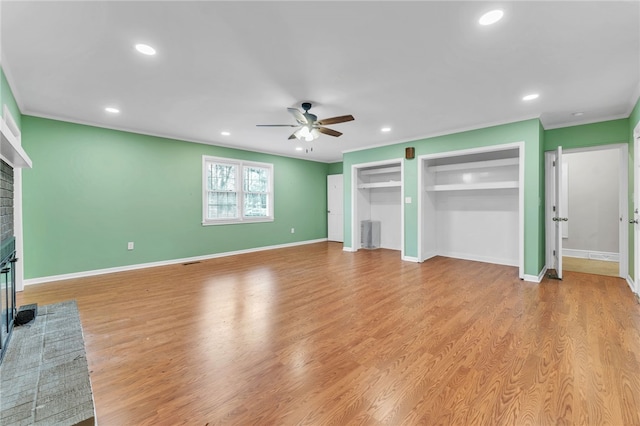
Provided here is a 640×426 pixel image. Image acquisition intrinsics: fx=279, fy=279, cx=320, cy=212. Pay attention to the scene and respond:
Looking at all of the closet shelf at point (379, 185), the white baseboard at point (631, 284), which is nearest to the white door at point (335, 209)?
the closet shelf at point (379, 185)

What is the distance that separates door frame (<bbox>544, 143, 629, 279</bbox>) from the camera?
4.25 metres

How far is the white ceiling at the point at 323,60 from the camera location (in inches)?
78.7

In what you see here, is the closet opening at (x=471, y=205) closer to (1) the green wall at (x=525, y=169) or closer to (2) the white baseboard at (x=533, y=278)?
(1) the green wall at (x=525, y=169)

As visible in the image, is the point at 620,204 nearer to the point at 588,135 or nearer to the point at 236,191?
the point at 588,135

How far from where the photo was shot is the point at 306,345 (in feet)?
7.72

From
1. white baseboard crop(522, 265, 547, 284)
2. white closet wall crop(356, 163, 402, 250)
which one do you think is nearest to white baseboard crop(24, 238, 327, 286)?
white closet wall crop(356, 163, 402, 250)

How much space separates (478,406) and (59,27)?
3940 mm

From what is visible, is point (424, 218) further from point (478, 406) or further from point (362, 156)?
point (478, 406)

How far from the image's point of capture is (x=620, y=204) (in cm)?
448

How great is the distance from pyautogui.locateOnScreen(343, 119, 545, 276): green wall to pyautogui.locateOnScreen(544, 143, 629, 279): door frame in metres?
0.28

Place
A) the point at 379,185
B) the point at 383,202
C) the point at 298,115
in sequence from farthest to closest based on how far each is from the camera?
the point at 383,202 → the point at 379,185 → the point at 298,115

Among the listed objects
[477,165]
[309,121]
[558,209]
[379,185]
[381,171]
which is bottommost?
[558,209]

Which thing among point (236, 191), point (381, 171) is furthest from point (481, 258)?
point (236, 191)

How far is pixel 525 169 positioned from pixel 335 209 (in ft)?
16.8
